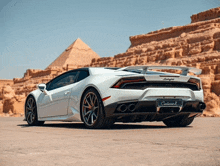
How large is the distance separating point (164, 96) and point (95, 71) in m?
1.33

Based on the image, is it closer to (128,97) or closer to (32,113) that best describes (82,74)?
(128,97)

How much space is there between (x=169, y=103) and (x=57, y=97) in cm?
227

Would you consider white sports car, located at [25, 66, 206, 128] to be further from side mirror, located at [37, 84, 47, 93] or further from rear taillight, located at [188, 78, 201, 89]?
side mirror, located at [37, 84, 47, 93]

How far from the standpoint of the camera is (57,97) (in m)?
6.81

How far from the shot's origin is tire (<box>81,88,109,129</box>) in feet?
18.4

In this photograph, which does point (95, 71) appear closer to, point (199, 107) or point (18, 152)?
point (199, 107)

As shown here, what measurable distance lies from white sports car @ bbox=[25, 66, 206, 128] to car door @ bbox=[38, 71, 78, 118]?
0.03m

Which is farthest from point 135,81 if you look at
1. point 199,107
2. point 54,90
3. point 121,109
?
point 54,90

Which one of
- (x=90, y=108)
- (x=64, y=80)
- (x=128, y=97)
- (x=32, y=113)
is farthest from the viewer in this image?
(x=32, y=113)

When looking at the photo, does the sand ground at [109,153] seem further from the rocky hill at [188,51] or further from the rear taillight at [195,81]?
the rocky hill at [188,51]

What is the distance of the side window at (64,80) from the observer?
A: 22.4ft

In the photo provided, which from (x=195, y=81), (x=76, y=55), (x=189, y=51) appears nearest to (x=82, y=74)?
(x=195, y=81)

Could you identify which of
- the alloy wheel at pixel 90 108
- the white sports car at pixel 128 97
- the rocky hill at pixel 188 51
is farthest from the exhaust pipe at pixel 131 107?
the rocky hill at pixel 188 51

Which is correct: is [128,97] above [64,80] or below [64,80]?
below
